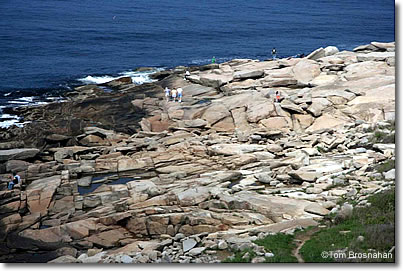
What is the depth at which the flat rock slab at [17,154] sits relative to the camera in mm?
34125

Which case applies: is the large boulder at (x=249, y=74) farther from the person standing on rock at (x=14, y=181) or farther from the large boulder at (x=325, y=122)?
the person standing on rock at (x=14, y=181)

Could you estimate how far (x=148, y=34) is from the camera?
85.6 metres

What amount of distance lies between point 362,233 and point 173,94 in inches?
1120

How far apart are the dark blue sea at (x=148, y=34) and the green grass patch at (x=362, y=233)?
32.4 metres

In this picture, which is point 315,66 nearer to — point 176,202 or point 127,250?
point 176,202

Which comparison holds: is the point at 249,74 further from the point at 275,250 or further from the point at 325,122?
the point at 275,250

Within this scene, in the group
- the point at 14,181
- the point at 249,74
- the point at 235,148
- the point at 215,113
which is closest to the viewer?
the point at 14,181

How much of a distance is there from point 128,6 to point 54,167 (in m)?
81.2

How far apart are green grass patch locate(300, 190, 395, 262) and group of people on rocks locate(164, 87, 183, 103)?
25827 mm

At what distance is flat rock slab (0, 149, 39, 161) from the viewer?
112ft

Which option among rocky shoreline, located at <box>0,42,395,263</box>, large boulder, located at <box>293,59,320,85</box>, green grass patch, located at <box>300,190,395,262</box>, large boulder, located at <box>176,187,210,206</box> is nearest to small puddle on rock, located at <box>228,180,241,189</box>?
rocky shoreline, located at <box>0,42,395,263</box>

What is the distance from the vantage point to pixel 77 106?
147ft

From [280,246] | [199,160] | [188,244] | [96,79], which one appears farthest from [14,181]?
[96,79]

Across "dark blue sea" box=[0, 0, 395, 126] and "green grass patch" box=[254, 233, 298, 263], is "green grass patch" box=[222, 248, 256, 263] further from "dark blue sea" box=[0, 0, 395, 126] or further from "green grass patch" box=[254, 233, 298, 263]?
"dark blue sea" box=[0, 0, 395, 126]
